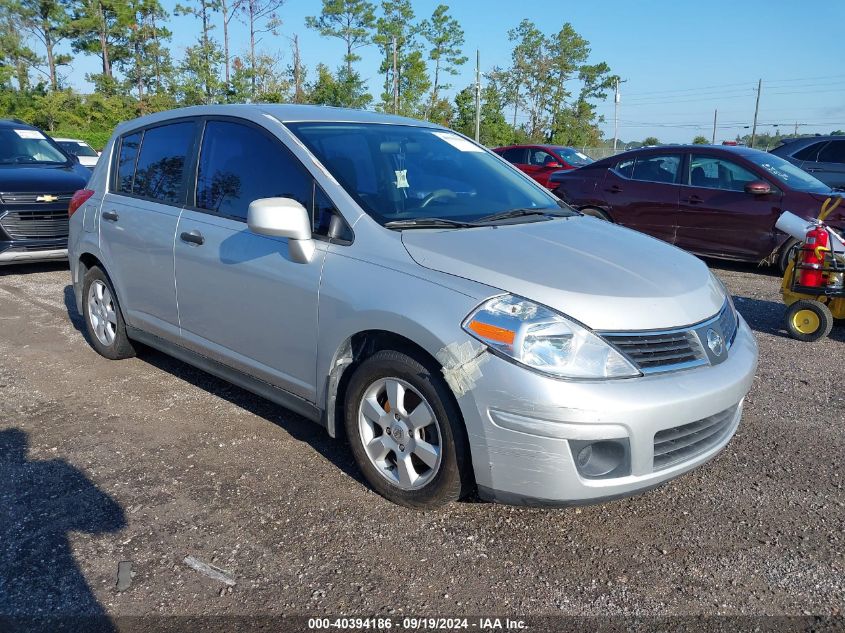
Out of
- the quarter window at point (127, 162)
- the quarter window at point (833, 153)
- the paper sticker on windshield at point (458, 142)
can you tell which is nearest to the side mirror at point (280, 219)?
the paper sticker on windshield at point (458, 142)

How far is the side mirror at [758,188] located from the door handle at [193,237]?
22.6 feet

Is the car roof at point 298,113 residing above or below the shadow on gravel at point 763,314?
above

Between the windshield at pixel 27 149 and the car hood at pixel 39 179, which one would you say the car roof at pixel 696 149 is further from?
the windshield at pixel 27 149

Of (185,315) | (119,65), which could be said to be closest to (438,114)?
(119,65)

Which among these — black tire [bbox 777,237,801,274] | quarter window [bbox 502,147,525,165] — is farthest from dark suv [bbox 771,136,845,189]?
quarter window [bbox 502,147,525,165]

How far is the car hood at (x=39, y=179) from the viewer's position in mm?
8055

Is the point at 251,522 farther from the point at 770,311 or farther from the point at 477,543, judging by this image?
the point at 770,311

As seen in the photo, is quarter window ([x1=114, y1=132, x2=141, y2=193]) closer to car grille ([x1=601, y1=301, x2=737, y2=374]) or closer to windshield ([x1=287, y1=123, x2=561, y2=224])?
windshield ([x1=287, y1=123, x2=561, y2=224])

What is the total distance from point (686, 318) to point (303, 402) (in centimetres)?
179

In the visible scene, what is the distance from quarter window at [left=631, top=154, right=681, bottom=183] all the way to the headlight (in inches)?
289

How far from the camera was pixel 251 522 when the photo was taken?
3006 millimetres

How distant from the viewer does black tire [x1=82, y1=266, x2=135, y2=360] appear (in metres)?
4.91

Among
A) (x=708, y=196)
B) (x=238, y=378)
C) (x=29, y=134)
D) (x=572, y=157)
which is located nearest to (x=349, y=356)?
(x=238, y=378)

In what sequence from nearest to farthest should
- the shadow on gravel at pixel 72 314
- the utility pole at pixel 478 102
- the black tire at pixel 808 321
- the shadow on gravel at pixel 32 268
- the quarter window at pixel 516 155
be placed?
the black tire at pixel 808 321, the shadow on gravel at pixel 72 314, the shadow on gravel at pixel 32 268, the quarter window at pixel 516 155, the utility pole at pixel 478 102
